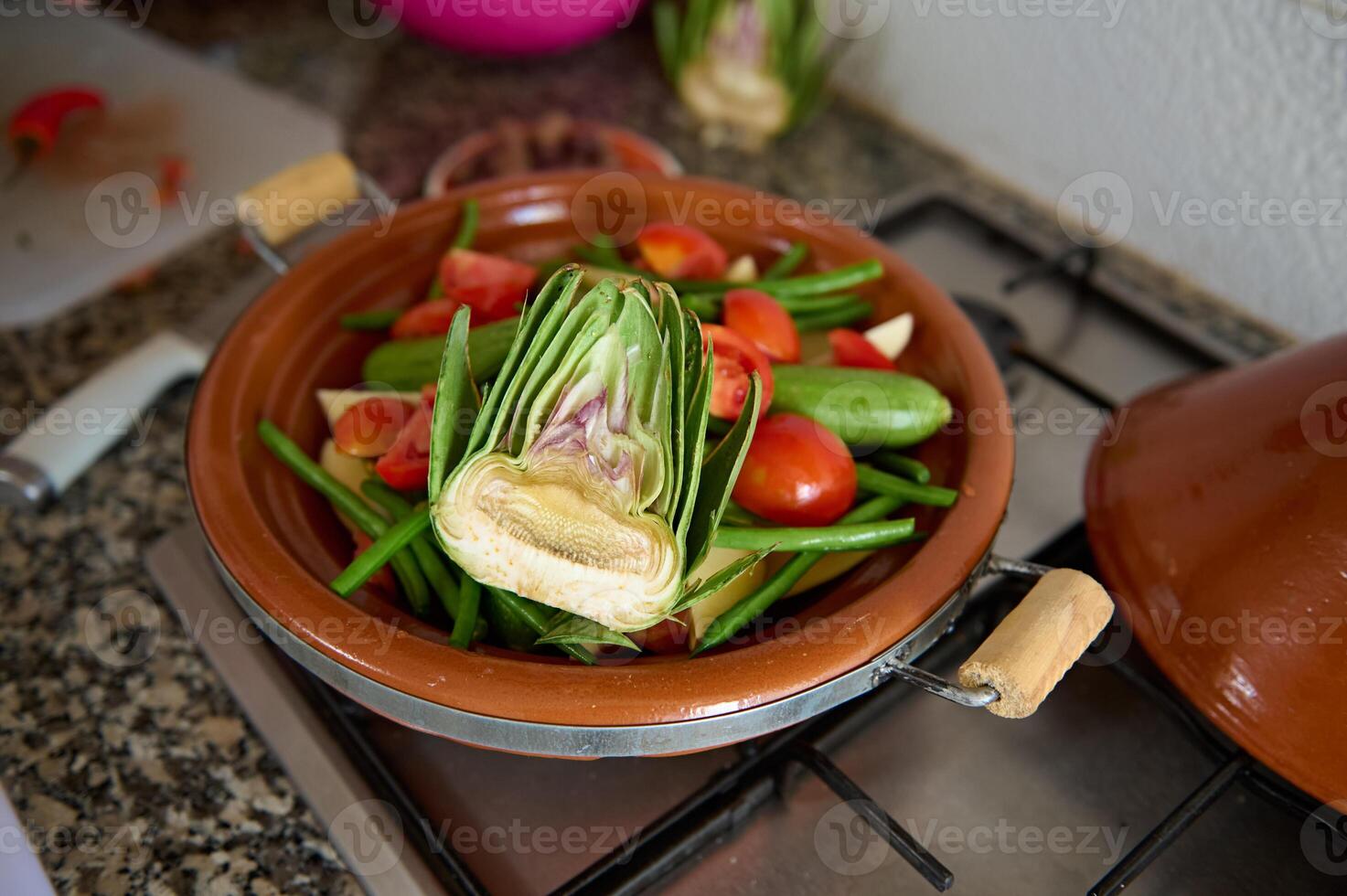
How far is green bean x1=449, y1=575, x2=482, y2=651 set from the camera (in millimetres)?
564

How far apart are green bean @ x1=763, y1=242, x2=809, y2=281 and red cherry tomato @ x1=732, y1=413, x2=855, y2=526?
0.20m

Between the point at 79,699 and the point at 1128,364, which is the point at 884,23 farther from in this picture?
the point at 79,699

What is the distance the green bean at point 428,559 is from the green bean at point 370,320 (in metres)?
0.17

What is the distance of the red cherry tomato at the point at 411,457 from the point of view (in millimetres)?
620
